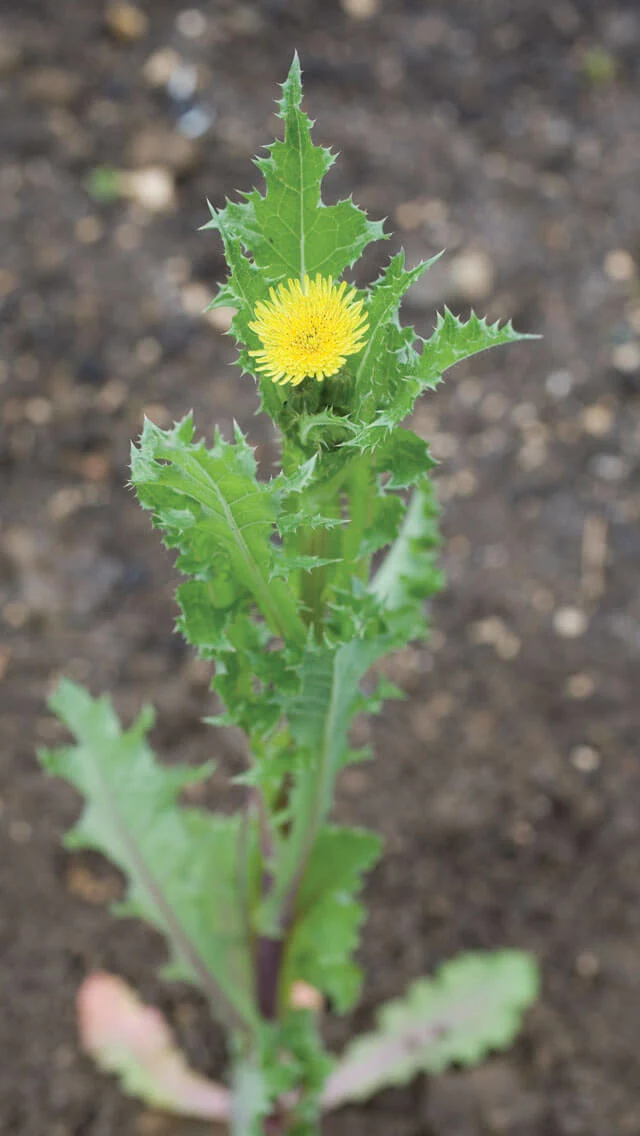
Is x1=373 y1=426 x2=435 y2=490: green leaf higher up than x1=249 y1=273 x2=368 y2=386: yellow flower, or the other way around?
x1=249 y1=273 x2=368 y2=386: yellow flower

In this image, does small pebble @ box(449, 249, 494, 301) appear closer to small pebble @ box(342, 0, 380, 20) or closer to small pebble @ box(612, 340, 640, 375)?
small pebble @ box(612, 340, 640, 375)

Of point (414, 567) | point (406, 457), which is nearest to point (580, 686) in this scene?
point (414, 567)

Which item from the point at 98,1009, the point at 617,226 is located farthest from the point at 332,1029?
the point at 617,226

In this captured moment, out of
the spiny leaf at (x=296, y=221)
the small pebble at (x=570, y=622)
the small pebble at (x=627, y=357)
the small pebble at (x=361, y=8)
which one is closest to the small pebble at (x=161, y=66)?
the small pebble at (x=361, y=8)

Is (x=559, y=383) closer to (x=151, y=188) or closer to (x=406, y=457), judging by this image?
(x=151, y=188)

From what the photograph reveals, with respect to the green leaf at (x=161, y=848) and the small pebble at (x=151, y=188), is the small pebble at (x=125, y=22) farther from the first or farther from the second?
the green leaf at (x=161, y=848)

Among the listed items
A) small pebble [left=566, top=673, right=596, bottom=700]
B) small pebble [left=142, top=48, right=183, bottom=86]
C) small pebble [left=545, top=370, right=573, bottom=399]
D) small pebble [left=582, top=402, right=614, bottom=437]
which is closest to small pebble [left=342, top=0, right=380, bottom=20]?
small pebble [left=142, top=48, right=183, bottom=86]
